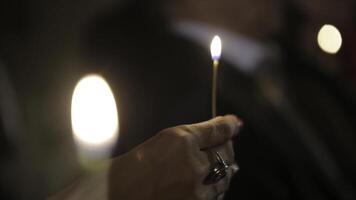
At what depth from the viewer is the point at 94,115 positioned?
66 cm

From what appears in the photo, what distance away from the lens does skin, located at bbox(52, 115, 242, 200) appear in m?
0.50

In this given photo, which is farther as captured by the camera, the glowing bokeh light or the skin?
the glowing bokeh light

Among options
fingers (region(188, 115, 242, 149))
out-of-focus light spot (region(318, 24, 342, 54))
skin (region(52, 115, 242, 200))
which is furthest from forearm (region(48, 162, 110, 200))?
out-of-focus light spot (region(318, 24, 342, 54))

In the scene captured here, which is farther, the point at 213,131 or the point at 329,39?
the point at 329,39

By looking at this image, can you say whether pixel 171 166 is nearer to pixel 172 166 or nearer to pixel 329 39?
pixel 172 166

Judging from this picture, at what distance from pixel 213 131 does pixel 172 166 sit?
0.20ft

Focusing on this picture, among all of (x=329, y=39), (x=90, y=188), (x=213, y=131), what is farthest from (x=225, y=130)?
(x=329, y=39)

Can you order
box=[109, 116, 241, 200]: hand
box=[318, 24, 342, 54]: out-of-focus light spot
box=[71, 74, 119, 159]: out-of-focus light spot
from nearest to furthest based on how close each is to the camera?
box=[109, 116, 241, 200]: hand, box=[71, 74, 119, 159]: out-of-focus light spot, box=[318, 24, 342, 54]: out-of-focus light spot

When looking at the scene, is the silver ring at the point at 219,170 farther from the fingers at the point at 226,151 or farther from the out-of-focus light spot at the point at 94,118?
the out-of-focus light spot at the point at 94,118

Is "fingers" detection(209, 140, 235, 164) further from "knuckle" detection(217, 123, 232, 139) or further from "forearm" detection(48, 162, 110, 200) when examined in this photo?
"forearm" detection(48, 162, 110, 200)

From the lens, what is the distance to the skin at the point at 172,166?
50 centimetres

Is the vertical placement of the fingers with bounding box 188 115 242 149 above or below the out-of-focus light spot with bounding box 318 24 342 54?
below

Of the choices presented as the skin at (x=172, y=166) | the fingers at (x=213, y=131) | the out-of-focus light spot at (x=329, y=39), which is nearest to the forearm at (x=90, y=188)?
the skin at (x=172, y=166)

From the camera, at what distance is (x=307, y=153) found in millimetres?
981
